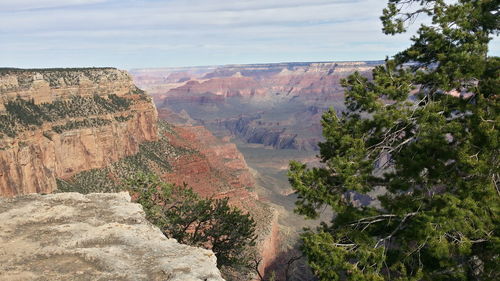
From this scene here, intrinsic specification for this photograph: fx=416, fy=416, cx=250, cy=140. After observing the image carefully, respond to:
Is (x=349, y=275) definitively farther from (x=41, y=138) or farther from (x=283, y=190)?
(x=283, y=190)

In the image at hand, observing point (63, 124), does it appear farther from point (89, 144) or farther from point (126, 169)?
point (126, 169)

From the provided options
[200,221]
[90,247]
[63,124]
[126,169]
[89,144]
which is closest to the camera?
[90,247]

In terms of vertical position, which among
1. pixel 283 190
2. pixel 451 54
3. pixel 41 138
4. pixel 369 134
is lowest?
pixel 283 190

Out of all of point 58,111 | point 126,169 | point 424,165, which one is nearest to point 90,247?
point 424,165

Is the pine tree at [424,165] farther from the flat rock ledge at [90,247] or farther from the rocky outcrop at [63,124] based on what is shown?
the rocky outcrop at [63,124]

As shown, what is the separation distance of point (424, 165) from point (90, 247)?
934 cm

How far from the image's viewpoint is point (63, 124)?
62938mm

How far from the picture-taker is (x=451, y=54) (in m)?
11.8

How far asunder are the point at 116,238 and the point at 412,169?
8560mm

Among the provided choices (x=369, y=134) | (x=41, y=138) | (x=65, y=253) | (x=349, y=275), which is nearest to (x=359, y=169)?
(x=369, y=134)

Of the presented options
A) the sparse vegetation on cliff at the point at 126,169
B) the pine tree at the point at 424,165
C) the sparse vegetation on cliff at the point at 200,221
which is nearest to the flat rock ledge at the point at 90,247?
the pine tree at the point at 424,165

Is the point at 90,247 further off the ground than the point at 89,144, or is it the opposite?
the point at 90,247

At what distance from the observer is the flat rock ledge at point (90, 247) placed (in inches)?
368

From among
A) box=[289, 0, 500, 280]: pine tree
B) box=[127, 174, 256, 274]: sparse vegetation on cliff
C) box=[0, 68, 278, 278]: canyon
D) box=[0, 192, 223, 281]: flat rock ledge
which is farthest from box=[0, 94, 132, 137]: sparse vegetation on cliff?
box=[289, 0, 500, 280]: pine tree
